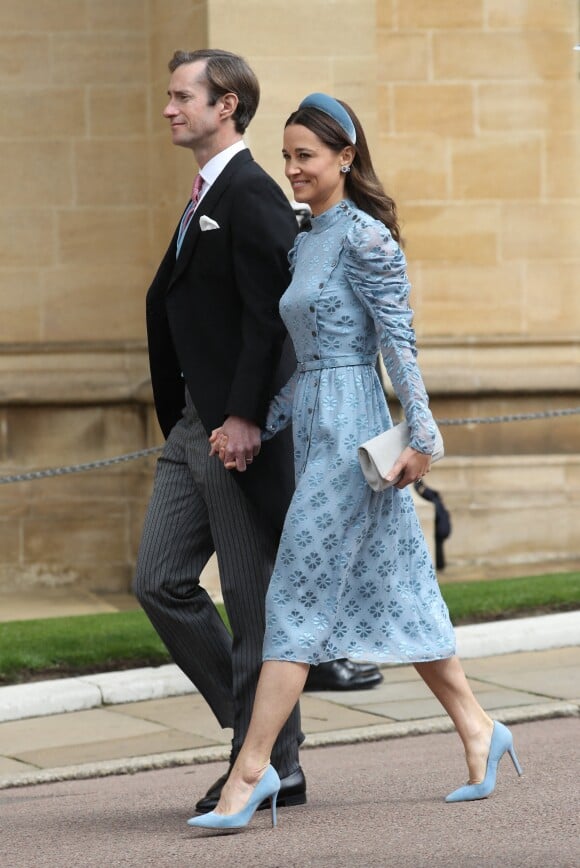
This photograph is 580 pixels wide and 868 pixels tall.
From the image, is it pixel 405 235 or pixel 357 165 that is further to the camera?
pixel 405 235

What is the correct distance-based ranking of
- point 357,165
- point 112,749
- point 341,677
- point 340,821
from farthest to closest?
point 341,677 → point 112,749 → point 357,165 → point 340,821

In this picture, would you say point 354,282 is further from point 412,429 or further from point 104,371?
point 104,371

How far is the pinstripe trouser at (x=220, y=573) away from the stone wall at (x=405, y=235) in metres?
5.37

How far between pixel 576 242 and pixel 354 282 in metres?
6.84

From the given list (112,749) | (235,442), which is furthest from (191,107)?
(112,749)

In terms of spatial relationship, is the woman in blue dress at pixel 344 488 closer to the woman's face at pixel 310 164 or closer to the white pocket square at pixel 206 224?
the woman's face at pixel 310 164

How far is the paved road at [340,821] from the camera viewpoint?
13.7ft

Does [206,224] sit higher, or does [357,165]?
[357,165]

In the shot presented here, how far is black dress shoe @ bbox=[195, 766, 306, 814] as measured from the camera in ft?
15.5

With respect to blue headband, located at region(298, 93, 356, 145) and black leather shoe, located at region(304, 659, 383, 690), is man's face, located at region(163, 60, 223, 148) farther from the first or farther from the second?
black leather shoe, located at region(304, 659, 383, 690)

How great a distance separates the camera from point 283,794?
4.76 m

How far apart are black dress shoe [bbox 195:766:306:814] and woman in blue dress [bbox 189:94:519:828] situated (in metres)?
0.28

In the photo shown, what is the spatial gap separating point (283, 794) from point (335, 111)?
1838 millimetres

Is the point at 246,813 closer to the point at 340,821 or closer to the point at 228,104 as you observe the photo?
the point at 340,821
